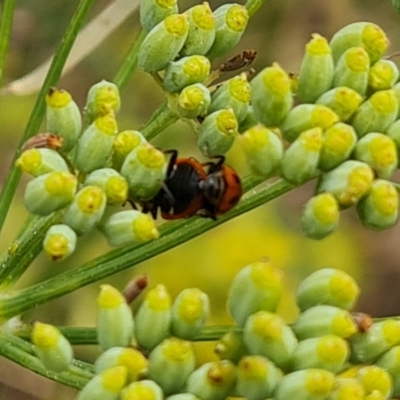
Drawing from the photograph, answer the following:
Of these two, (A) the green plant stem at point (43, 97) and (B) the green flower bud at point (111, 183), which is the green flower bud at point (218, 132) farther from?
(A) the green plant stem at point (43, 97)

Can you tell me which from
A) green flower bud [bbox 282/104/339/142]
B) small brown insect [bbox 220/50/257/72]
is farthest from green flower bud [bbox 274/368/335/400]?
small brown insect [bbox 220/50/257/72]

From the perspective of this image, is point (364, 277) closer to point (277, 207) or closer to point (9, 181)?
point (277, 207)

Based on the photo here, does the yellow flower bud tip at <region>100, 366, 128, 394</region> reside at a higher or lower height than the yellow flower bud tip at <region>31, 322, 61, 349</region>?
lower

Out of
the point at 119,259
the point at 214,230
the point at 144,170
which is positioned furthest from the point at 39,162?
the point at 214,230

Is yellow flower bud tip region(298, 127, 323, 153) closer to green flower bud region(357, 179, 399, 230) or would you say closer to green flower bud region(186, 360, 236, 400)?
green flower bud region(357, 179, 399, 230)

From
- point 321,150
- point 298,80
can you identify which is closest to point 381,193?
point 321,150

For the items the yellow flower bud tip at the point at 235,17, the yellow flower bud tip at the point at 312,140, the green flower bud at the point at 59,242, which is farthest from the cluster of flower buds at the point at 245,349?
the yellow flower bud tip at the point at 235,17
